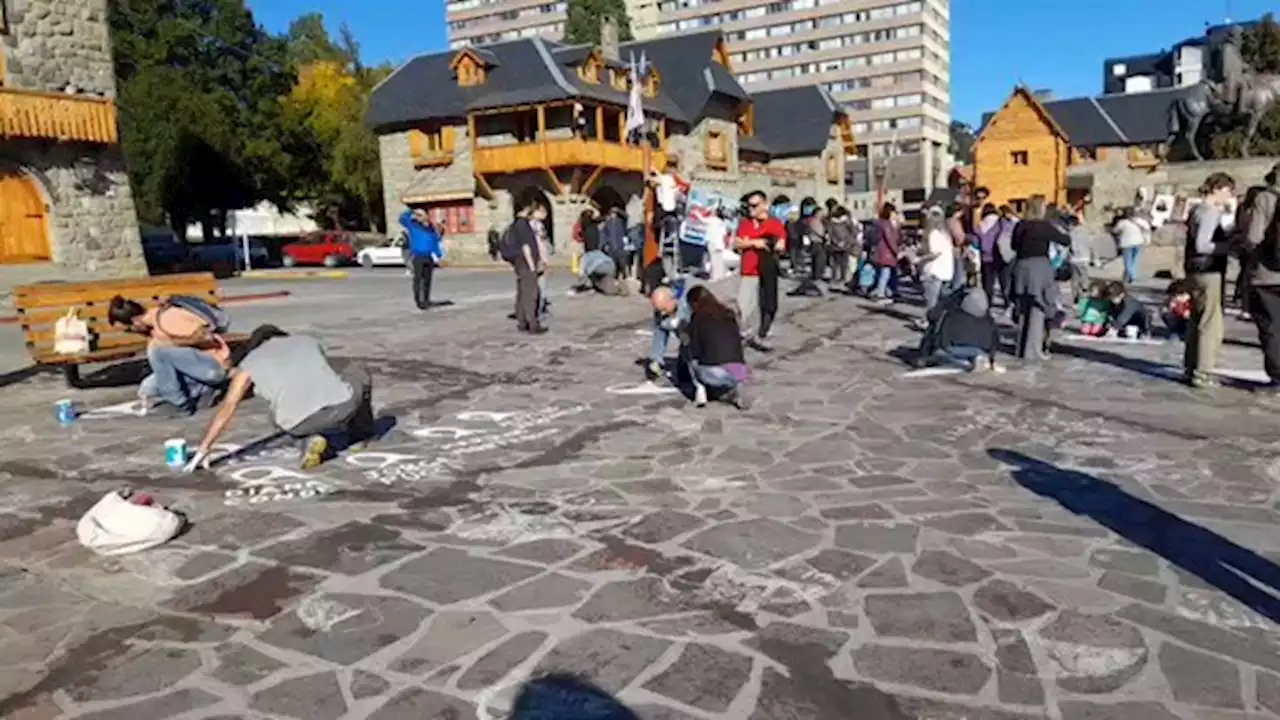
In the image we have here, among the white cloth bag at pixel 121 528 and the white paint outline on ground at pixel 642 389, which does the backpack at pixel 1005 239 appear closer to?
the white paint outline on ground at pixel 642 389

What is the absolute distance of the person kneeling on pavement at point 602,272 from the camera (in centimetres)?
1884

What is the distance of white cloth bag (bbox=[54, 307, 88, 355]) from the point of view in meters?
9.06

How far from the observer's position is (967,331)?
32.0 feet

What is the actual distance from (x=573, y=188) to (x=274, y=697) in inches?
1366

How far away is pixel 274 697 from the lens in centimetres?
340

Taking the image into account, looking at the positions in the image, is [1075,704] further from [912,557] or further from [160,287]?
[160,287]

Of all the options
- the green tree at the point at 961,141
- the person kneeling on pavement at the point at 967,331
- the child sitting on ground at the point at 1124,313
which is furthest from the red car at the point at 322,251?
the green tree at the point at 961,141

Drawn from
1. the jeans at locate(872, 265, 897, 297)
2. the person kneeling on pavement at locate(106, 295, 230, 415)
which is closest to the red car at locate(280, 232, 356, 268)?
the jeans at locate(872, 265, 897, 297)

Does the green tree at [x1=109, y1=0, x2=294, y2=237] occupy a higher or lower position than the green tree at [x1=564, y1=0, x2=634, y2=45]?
lower

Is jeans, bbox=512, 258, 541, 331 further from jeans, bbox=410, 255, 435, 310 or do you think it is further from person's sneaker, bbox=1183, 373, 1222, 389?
person's sneaker, bbox=1183, 373, 1222, 389

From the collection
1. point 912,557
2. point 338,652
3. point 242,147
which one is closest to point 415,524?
point 338,652

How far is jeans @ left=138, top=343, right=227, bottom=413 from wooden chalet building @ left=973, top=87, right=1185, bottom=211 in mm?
39143

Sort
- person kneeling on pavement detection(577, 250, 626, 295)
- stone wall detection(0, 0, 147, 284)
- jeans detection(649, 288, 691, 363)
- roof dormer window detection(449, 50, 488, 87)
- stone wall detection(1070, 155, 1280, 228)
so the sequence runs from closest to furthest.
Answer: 1. jeans detection(649, 288, 691, 363)
2. person kneeling on pavement detection(577, 250, 626, 295)
3. stone wall detection(0, 0, 147, 284)
4. stone wall detection(1070, 155, 1280, 228)
5. roof dormer window detection(449, 50, 488, 87)

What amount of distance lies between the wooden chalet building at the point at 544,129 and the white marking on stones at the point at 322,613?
30.3 m
